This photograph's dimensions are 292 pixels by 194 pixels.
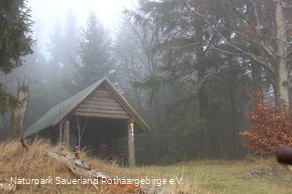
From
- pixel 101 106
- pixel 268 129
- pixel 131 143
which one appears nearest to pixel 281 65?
pixel 268 129

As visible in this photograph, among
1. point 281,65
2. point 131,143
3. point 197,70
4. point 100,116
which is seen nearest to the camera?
point 281,65

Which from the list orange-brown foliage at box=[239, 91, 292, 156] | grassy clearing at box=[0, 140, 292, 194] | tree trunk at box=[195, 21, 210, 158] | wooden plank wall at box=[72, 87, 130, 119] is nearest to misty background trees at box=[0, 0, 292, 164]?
tree trunk at box=[195, 21, 210, 158]

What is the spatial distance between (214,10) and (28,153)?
13.9 meters

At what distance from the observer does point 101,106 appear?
16.4m

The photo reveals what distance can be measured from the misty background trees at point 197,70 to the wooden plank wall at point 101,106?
165 inches

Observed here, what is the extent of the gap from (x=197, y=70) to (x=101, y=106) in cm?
747

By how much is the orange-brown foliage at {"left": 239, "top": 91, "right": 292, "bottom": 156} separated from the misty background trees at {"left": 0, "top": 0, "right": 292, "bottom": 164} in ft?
2.43

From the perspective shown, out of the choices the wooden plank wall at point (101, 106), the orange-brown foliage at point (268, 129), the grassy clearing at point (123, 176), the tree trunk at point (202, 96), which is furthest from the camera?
the tree trunk at point (202, 96)

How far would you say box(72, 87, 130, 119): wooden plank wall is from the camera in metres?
15.9

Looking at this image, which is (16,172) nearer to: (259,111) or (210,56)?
(259,111)

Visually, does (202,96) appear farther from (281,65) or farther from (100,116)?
(100,116)

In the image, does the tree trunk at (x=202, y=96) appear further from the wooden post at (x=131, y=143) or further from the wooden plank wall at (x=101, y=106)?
the wooden plank wall at (x=101, y=106)

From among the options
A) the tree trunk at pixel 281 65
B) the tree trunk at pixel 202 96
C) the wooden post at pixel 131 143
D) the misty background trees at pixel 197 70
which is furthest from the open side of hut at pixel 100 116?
the tree trunk at pixel 281 65

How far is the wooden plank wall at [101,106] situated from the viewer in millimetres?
15914
